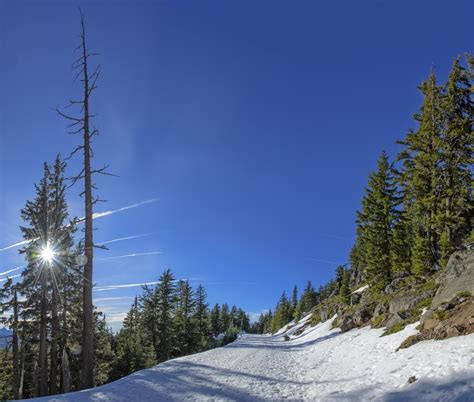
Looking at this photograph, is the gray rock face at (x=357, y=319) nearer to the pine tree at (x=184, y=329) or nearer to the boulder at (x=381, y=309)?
the boulder at (x=381, y=309)

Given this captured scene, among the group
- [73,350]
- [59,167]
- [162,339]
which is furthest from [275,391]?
[162,339]

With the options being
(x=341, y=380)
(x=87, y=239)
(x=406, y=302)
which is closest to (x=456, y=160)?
(x=406, y=302)

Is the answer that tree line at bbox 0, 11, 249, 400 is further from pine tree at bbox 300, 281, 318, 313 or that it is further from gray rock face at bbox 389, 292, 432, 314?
pine tree at bbox 300, 281, 318, 313

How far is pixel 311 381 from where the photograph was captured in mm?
11297

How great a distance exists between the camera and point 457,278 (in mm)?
14383

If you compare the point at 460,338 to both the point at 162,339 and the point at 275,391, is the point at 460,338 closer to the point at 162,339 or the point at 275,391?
the point at 275,391

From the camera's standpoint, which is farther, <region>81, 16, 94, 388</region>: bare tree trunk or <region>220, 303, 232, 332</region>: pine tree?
<region>220, 303, 232, 332</region>: pine tree

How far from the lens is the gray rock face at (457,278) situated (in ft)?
43.7

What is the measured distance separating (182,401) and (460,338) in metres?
7.47

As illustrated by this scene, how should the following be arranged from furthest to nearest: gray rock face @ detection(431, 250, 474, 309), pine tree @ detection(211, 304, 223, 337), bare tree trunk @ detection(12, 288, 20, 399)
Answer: pine tree @ detection(211, 304, 223, 337) → bare tree trunk @ detection(12, 288, 20, 399) → gray rock face @ detection(431, 250, 474, 309)

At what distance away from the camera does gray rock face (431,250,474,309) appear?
13.3m

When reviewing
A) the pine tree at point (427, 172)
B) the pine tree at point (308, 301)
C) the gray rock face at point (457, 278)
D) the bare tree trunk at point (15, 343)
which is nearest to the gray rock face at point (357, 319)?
the pine tree at point (427, 172)

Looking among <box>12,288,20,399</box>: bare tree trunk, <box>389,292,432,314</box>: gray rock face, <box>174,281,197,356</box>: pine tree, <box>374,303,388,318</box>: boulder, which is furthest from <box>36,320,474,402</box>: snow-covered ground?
<box>174,281,197,356</box>: pine tree

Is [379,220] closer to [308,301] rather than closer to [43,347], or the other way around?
[43,347]
